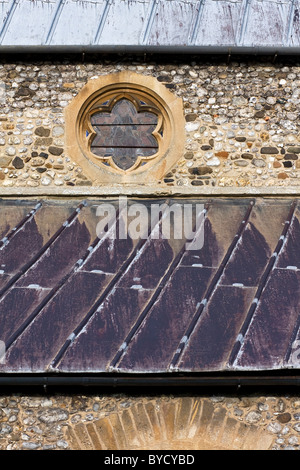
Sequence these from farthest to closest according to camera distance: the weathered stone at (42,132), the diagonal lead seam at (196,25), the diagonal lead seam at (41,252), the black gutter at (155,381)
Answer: the diagonal lead seam at (196,25) < the weathered stone at (42,132) < the diagonal lead seam at (41,252) < the black gutter at (155,381)

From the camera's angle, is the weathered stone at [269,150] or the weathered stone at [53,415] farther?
the weathered stone at [269,150]

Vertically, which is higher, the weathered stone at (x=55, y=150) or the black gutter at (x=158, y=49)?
the black gutter at (x=158, y=49)

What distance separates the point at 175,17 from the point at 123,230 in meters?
3.02

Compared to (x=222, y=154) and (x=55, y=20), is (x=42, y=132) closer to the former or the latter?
(x=55, y=20)

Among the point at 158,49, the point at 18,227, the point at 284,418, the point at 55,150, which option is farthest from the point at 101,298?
the point at 158,49

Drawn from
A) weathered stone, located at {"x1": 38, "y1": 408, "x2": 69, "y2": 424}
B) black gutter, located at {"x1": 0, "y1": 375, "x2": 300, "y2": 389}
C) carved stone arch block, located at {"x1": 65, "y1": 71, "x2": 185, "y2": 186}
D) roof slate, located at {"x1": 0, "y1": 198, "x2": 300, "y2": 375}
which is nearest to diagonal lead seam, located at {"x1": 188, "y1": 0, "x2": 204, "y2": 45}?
carved stone arch block, located at {"x1": 65, "y1": 71, "x2": 185, "y2": 186}

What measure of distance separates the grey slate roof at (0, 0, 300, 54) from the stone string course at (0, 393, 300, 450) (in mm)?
4151

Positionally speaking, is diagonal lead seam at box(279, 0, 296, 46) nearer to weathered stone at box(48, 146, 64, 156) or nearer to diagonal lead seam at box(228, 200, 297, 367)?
diagonal lead seam at box(228, 200, 297, 367)

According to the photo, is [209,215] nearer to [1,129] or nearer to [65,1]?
[1,129]

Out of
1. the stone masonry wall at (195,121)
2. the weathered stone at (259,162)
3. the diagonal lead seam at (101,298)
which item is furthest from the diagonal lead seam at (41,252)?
the weathered stone at (259,162)

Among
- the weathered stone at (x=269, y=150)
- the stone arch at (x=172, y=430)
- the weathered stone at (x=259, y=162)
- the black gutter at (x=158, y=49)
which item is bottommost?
the stone arch at (x=172, y=430)

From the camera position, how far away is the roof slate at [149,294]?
7254 millimetres

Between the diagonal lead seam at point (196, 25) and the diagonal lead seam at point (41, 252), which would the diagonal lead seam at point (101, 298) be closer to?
the diagonal lead seam at point (41, 252)

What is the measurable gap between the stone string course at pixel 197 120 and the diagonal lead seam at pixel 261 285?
0.61m
